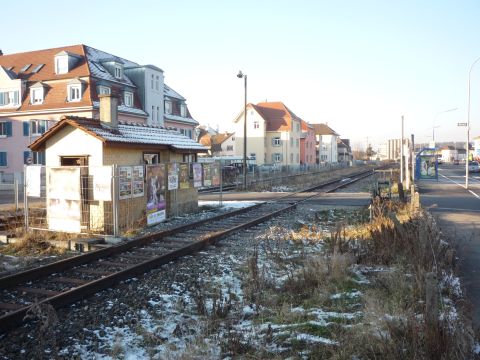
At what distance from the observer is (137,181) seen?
43.5 feet

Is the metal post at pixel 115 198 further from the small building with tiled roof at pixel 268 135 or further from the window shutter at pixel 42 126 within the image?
the small building with tiled roof at pixel 268 135

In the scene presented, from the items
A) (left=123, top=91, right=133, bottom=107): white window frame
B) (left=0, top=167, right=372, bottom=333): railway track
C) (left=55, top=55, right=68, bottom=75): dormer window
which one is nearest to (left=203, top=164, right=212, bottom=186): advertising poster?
(left=0, top=167, right=372, bottom=333): railway track

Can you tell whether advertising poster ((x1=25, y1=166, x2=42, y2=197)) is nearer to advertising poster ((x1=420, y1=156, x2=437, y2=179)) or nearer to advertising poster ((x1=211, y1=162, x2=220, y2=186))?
advertising poster ((x1=211, y1=162, x2=220, y2=186))

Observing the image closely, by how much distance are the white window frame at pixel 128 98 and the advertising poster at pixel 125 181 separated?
100.0ft

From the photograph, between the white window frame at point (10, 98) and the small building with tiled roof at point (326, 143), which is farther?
the small building with tiled roof at point (326, 143)

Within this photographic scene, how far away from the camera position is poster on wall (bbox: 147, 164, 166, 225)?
46.1 ft

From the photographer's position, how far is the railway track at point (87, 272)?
6543 mm

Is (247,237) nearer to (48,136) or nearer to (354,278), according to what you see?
(354,278)

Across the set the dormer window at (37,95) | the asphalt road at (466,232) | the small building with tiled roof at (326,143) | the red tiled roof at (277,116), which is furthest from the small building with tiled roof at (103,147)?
the small building with tiled roof at (326,143)

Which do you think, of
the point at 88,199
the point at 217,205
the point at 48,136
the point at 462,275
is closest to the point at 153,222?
the point at 88,199

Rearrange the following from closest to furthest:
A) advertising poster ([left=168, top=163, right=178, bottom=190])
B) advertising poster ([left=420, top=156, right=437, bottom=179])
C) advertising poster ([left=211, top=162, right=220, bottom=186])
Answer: advertising poster ([left=168, top=163, right=178, bottom=190]) → advertising poster ([left=211, top=162, right=220, bottom=186]) → advertising poster ([left=420, top=156, right=437, bottom=179])

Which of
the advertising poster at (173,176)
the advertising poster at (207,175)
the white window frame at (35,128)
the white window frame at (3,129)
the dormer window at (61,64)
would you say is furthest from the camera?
the white window frame at (3,129)

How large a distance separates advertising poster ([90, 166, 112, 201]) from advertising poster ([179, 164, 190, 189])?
471 centimetres

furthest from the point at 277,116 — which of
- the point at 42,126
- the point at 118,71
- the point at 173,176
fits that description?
the point at 173,176
